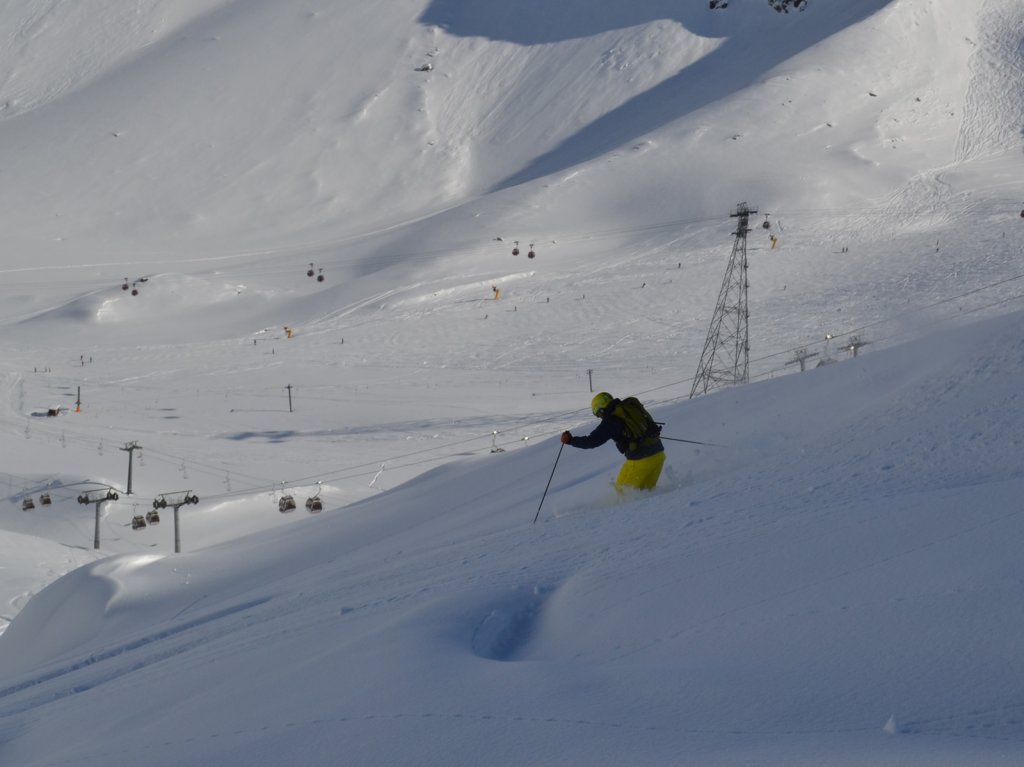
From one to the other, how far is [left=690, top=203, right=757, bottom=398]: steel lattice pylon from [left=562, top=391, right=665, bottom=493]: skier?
19.5 meters

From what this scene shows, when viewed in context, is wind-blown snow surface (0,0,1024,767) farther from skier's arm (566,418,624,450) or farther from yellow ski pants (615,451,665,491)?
skier's arm (566,418,624,450)

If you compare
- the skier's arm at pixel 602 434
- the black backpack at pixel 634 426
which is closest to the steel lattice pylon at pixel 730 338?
the black backpack at pixel 634 426

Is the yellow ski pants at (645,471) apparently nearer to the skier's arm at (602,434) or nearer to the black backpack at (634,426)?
the black backpack at (634,426)

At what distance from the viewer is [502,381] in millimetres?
42594

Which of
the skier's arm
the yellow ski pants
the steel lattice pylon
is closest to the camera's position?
the skier's arm

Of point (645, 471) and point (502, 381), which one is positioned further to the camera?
point (502, 381)

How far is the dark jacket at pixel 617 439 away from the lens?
30.1 feet

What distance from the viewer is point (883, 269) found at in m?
50.3

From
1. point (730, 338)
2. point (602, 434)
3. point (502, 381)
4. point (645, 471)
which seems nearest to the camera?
point (602, 434)

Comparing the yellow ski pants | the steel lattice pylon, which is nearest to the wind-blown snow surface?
the yellow ski pants

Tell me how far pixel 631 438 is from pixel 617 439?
108mm

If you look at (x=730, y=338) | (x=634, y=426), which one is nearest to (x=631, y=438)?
(x=634, y=426)

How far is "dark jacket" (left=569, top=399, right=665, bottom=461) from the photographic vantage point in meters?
9.18

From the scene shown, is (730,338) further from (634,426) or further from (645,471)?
(634,426)
